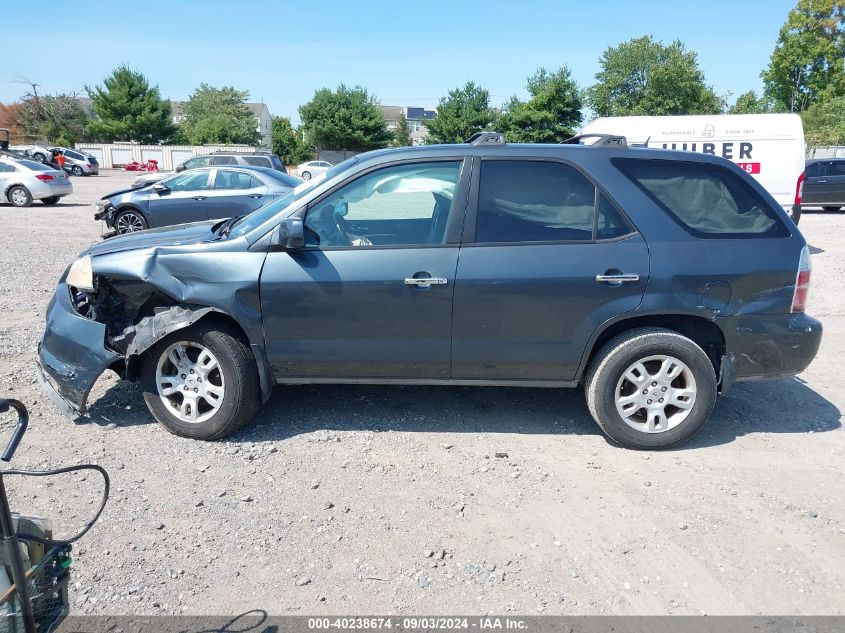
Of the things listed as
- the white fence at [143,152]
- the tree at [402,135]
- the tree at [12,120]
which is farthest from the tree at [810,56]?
the tree at [12,120]

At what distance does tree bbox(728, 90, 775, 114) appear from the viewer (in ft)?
238

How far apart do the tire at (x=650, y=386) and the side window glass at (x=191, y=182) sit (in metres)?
11.2

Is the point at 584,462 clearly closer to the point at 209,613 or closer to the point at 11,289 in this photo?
the point at 209,613

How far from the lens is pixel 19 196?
20125 millimetres

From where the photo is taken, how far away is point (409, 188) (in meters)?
4.55

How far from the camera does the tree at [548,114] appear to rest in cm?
5162

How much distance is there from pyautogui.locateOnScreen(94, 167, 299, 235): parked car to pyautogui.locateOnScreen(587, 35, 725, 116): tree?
208 feet

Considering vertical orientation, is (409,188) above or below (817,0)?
below

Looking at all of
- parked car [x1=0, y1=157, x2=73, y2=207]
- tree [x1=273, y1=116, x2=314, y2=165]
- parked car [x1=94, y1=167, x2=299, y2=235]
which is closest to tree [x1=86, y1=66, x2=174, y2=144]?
tree [x1=273, y1=116, x2=314, y2=165]

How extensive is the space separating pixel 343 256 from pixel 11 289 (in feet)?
20.9

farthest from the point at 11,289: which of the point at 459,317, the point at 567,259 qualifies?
the point at 567,259

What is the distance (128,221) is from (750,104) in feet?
257

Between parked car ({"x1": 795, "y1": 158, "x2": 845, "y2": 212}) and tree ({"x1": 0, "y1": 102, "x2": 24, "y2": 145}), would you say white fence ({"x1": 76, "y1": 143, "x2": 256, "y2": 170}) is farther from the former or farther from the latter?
parked car ({"x1": 795, "y1": 158, "x2": 845, "y2": 212})

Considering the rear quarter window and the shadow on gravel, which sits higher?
the rear quarter window
